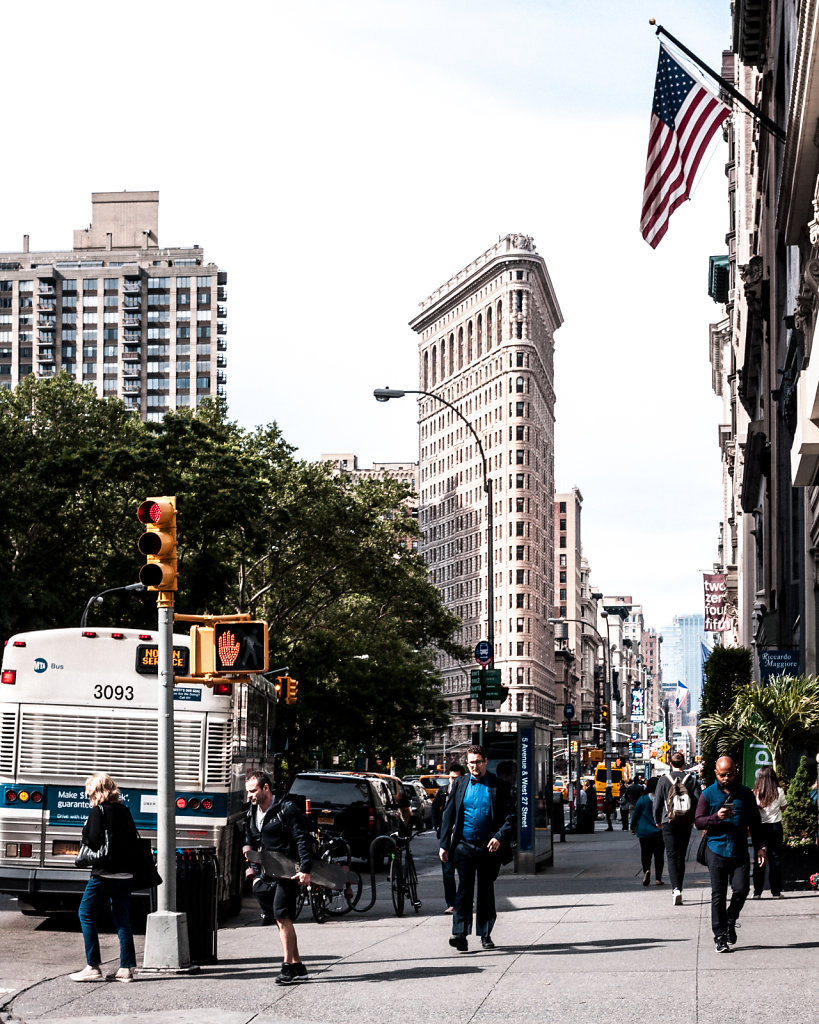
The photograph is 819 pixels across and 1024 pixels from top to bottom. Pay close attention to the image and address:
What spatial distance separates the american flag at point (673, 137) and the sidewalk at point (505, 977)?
28.0 feet

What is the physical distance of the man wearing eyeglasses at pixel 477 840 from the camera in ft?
47.1

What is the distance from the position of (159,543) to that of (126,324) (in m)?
168

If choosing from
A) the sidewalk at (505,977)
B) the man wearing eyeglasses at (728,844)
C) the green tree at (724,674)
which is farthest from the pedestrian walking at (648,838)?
the green tree at (724,674)

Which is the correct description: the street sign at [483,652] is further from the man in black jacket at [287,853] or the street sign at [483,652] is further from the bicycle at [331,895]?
the man in black jacket at [287,853]

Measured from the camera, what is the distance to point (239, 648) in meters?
14.1

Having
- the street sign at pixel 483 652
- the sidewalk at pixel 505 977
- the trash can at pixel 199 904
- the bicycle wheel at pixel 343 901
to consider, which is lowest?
the bicycle wheel at pixel 343 901

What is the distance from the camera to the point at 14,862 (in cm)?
1739

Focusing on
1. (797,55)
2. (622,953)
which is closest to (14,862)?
(622,953)

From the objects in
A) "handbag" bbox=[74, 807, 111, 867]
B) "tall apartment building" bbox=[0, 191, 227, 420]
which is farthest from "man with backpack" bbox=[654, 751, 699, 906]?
"tall apartment building" bbox=[0, 191, 227, 420]

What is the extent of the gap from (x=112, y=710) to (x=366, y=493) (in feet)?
133

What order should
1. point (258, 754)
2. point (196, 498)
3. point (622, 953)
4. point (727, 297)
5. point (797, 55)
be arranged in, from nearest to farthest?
1. point (622, 953)
2. point (797, 55)
3. point (258, 754)
4. point (196, 498)
5. point (727, 297)

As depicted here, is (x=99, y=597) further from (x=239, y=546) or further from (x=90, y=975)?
(x=90, y=975)

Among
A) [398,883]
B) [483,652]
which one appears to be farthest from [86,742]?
[483,652]

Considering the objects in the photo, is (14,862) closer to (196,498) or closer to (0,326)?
(196,498)
